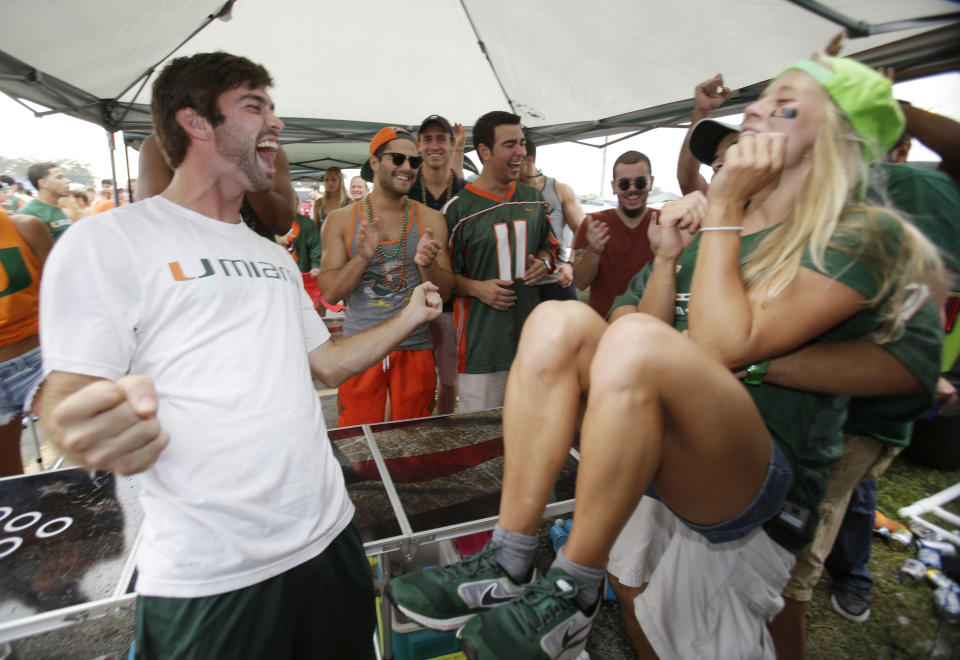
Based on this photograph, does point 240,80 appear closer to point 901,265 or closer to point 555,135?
point 901,265

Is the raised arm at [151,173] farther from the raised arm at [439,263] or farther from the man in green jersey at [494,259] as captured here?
the man in green jersey at [494,259]

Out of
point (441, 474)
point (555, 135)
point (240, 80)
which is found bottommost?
point (441, 474)

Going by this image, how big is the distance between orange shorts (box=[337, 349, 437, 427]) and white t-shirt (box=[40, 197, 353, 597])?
157 cm

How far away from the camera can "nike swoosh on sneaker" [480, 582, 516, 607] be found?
1.20 metres

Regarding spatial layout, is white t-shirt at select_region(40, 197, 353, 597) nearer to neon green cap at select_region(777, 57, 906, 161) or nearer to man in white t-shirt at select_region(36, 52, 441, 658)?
man in white t-shirt at select_region(36, 52, 441, 658)

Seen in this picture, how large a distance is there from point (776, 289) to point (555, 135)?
5.16m

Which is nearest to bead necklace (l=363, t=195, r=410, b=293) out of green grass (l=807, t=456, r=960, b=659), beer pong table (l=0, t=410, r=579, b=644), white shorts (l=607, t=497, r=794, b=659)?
beer pong table (l=0, t=410, r=579, b=644)

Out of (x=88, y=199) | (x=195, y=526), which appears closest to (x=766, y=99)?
(x=195, y=526)

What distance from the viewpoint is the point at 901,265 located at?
1106mm

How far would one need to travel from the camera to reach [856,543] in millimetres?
2262

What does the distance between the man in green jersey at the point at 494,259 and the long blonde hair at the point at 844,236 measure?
1656 millimetres

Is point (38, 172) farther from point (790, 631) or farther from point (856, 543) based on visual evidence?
point (856, 543)

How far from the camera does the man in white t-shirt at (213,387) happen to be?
1035mm

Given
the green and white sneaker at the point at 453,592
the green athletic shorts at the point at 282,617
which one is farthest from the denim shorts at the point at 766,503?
the green athletic shorts at the point at 282,617
